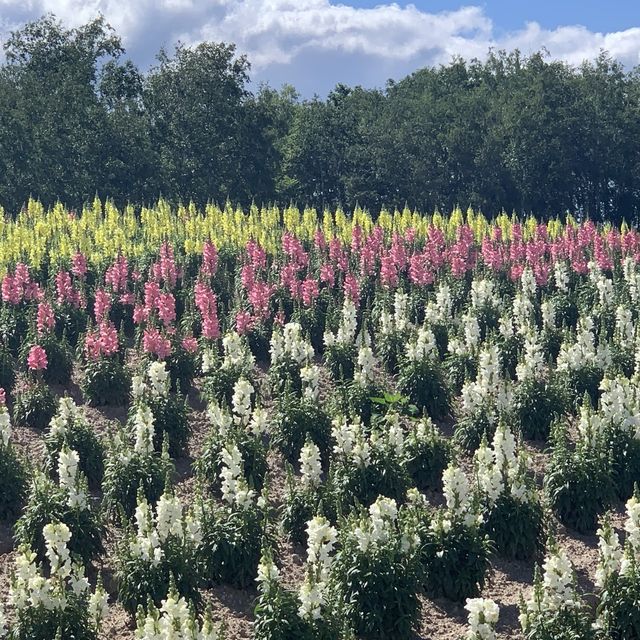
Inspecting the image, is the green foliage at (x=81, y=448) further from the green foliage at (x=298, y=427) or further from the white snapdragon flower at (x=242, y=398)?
the green foliage at (x=298, y=427)

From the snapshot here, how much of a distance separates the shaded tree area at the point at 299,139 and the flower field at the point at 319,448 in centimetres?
2087

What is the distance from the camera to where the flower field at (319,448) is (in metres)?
10.9

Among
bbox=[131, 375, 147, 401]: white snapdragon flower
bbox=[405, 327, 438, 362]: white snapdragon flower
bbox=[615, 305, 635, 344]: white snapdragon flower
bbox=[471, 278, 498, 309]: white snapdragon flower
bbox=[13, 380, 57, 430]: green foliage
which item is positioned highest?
bbox=[471, 278, 498, 309]: white snapdragon flower

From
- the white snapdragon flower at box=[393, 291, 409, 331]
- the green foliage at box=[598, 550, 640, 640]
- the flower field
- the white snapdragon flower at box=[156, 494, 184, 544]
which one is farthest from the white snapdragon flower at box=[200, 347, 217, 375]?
the green foliage at box=[598, 550, 640, 640]

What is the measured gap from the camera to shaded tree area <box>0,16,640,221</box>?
46.4m

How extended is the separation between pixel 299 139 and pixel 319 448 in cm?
4153

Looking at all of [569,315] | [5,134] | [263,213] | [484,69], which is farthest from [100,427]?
[484,69]

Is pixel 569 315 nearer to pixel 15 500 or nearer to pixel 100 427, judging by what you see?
pixel 100 427

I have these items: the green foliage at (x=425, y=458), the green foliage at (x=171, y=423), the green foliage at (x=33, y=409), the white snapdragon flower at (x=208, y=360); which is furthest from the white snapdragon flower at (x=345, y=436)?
the green foliage at (x=33, y=409)

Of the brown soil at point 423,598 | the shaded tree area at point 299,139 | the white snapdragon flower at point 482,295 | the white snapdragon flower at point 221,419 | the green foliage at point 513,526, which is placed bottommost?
the brown soil at point 423,598

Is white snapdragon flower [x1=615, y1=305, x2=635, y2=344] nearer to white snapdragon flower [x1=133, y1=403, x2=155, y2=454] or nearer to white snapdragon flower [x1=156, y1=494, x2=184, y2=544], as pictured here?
white snapdragon flower [x1=133, y1=403, x2=155, y2=454]

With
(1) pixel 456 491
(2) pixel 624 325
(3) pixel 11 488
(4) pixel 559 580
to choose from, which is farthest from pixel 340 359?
(4) pixel 559 580

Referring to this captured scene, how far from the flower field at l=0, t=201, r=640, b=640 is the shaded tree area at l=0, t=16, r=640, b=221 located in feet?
68.5

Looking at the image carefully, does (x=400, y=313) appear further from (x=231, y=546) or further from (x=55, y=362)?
(x=231, y=546)
